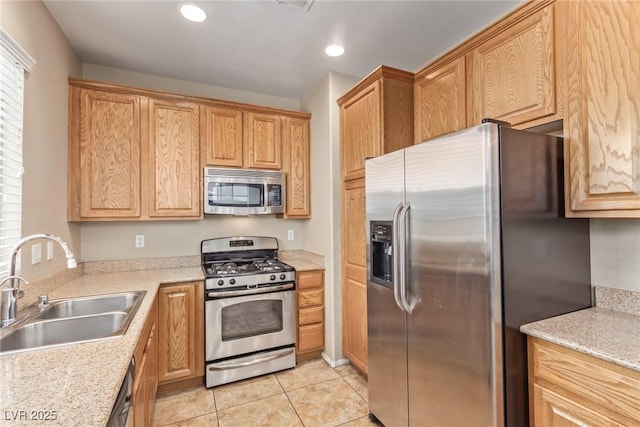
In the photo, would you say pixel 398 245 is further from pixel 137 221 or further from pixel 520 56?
pixel 137 221

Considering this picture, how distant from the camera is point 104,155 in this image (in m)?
2.48

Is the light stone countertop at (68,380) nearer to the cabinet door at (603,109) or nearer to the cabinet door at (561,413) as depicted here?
the cabinet door at (561,413)

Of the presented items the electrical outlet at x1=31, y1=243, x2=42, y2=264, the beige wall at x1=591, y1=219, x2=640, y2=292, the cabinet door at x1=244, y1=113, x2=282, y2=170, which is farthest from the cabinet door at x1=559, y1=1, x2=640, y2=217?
the electrical outlet at x1=31, y1=243, x2=42, y2=264

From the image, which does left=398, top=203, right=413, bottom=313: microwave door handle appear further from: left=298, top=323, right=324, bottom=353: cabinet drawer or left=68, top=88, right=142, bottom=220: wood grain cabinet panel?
left=68, top=88, right=142, bottom=220: wood grain cabinet panel

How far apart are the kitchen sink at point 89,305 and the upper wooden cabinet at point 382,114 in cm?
183

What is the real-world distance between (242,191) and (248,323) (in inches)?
46.7

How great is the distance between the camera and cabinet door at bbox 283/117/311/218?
124 inches

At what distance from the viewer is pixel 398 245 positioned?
1716 millimetres

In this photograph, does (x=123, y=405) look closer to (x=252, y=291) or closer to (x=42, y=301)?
(x=42, y=301)

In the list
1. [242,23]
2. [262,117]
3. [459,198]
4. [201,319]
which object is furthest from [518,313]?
[262,117]

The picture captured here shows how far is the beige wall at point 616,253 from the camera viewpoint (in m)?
1.49

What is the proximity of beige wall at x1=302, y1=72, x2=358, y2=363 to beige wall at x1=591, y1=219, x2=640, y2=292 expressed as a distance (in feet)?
5.81

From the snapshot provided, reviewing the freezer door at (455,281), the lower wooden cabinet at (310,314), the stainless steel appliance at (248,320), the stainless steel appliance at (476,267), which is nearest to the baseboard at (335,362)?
the lower wooden cabinet at (310,314)

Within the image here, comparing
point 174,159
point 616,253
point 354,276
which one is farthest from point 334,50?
point 616,253
